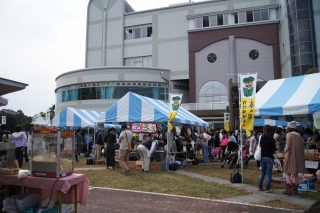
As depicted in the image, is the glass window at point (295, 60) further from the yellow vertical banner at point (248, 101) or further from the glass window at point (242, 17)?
the yellow vertical banner at point (248, 101)

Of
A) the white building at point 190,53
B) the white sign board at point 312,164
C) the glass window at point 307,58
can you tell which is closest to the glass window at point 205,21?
the white building at point 190,53

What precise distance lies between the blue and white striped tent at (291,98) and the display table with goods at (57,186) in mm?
5509

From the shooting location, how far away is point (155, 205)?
5855mm

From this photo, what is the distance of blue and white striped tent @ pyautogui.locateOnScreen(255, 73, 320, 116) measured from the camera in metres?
7.28

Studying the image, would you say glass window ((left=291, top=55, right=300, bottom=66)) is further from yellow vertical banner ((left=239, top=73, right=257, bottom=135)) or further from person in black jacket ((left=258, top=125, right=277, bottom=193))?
person in black jacket ((left=258, top=125, right=277, bottom=193))

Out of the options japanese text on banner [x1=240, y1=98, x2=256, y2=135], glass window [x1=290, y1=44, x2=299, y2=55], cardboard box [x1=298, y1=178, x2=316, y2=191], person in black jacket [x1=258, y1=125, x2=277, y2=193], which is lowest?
cardboard box [x1=298, y1=178, x2=316, y2=191]

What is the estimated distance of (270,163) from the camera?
22.9 feet

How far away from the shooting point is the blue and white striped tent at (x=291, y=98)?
7.28m

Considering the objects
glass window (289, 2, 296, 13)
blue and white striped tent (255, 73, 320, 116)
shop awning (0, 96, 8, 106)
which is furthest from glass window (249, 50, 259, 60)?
shop awning (0, 96, 8, 106)

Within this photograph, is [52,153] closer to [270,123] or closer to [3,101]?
[3,101]

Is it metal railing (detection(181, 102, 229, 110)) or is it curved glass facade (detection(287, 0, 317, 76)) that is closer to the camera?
curved glass facade (detection(287, 0, 317, 76))

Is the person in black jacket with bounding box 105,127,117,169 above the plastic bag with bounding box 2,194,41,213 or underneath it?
above

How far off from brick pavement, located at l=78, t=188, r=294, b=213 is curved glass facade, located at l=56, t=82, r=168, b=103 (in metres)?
28.3

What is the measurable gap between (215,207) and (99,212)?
234 cm
